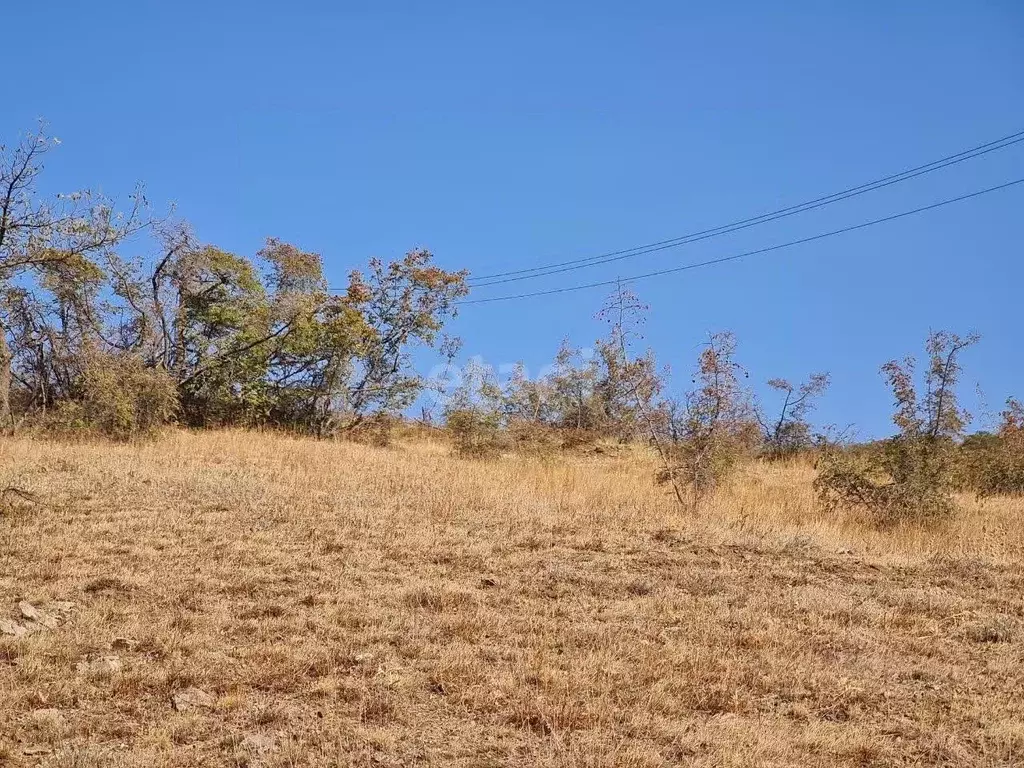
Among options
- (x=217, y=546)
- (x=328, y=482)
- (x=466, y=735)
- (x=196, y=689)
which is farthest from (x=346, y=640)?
(x=328, y=482)

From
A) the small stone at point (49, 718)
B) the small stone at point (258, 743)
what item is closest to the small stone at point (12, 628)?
the small stone at point (49, 718)

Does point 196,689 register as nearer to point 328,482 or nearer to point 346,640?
point 346,640

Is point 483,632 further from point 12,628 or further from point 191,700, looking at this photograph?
point 12,628

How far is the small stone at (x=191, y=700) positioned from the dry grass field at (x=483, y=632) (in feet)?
0.05

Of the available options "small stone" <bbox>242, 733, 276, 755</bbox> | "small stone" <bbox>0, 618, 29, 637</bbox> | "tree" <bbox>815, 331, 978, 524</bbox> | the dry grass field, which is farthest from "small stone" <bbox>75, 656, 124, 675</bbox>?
"tree" <bbox>815, 331, 978, 524</bbox>

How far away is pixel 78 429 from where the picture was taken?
58.9 feet

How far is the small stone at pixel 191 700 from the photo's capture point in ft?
16.3

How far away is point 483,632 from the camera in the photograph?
6.48 meters

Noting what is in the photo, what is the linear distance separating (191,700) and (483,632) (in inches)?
87.8

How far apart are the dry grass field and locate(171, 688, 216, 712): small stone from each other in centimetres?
2

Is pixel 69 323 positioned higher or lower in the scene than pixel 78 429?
higher

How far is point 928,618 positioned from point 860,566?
196 cm

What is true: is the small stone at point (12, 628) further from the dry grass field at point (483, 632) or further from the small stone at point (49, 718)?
the small stone at point (49, 718)

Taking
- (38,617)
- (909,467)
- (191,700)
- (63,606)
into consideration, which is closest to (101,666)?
(191,700)
